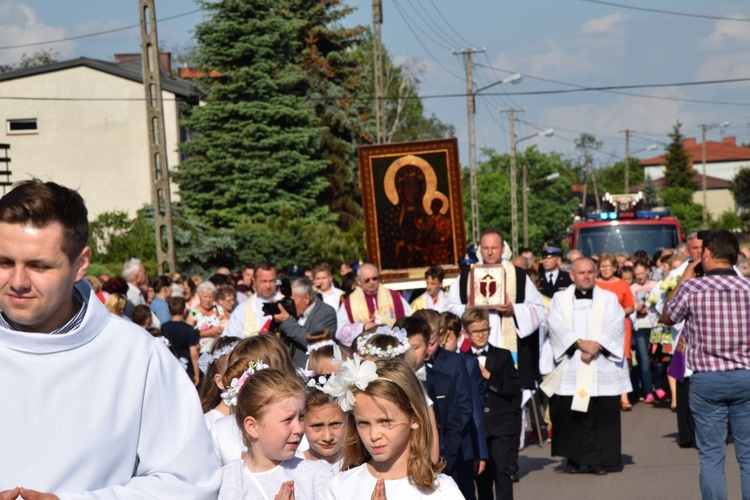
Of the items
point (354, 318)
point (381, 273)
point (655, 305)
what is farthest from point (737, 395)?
point (381, 273)

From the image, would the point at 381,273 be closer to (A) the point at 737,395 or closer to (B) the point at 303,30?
(A) the point at 737,395

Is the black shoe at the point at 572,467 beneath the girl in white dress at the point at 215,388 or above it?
beneath

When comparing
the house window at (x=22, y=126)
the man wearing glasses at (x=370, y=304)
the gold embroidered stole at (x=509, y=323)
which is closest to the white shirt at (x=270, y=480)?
the gold embroidered stole at (x=509, y=323)

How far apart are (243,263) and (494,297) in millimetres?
26812

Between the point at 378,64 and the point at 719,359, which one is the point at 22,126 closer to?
the point at 378,64

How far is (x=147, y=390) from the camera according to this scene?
3.01m

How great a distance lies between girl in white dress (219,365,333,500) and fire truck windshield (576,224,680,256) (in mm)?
21719

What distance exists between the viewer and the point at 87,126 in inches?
1859

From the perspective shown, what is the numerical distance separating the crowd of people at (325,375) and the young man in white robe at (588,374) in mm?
15

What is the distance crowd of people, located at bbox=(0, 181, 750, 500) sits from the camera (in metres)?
2.87

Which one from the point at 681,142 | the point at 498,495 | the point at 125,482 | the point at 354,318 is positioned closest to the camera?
the point at 125,482

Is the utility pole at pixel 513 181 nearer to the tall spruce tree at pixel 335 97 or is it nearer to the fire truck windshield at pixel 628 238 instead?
the tall spruce tree at pixel 335 97

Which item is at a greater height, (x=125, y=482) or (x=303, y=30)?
(x=303, y=30)

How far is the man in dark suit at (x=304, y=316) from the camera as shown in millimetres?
10453
